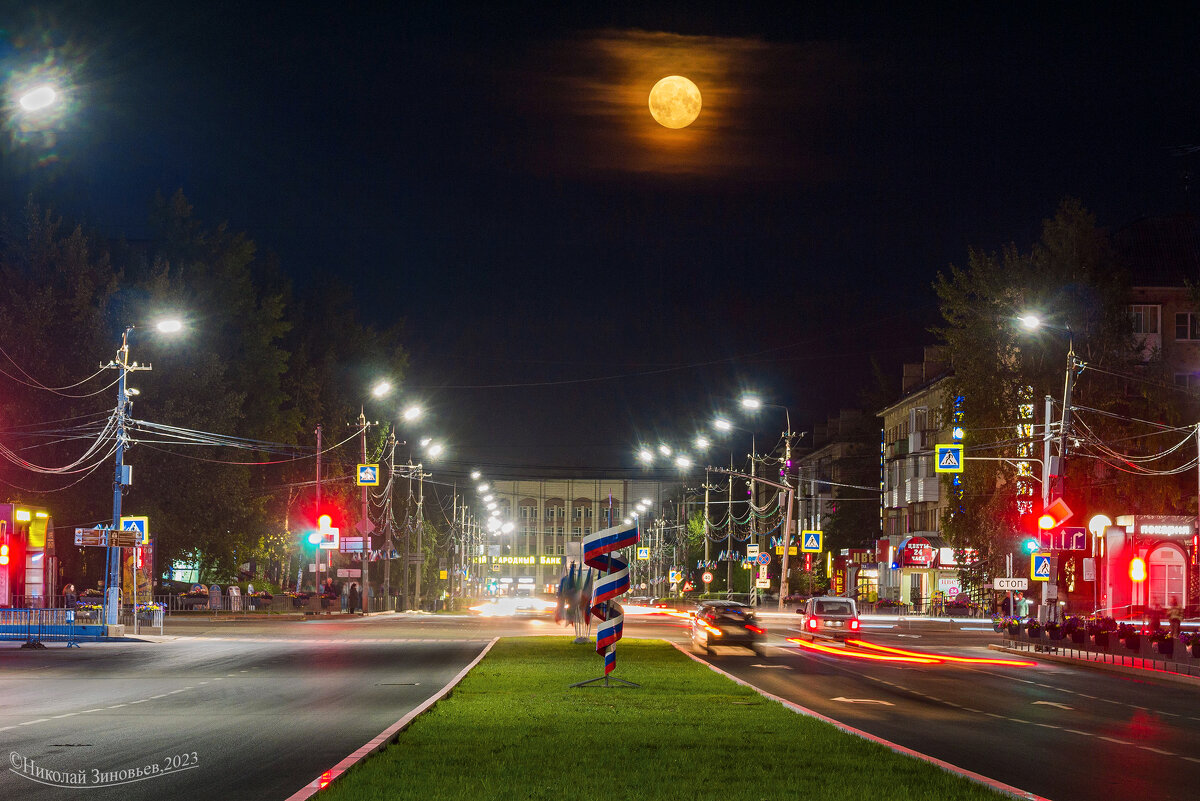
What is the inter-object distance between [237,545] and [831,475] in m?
72.1

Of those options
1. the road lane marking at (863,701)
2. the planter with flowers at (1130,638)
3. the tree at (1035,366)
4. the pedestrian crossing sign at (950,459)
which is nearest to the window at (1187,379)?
the tree at (1035,366)

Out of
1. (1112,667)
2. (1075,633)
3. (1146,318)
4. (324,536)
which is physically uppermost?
(1146,318)

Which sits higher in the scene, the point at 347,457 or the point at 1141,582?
the point at 347,457

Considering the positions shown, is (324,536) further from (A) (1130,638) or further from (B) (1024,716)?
(B) (1024,716)

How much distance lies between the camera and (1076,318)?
60.8 m

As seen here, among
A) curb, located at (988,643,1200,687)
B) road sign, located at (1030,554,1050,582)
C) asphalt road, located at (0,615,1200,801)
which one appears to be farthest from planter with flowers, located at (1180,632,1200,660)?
road sign, located at (1030,554,1050,582)

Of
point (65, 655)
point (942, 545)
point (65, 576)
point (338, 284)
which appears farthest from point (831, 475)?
point (65, 655)

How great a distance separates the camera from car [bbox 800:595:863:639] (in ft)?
141

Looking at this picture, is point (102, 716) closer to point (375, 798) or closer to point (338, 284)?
point (375, 798)

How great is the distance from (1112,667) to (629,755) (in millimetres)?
28060

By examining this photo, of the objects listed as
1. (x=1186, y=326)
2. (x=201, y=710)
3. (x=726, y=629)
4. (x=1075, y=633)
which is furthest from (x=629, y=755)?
(x=1186, y=326)

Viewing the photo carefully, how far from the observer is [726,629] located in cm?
3622

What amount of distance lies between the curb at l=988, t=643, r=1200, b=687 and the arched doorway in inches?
614

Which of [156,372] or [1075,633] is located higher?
[156,372]
